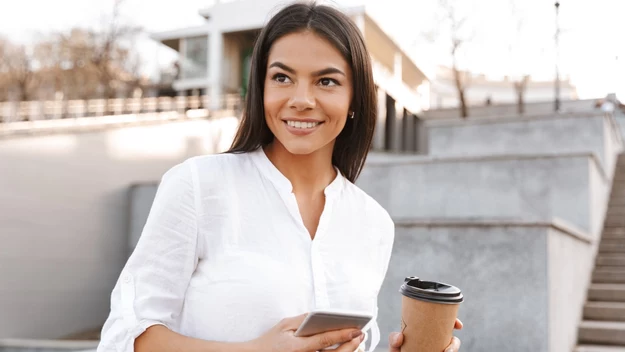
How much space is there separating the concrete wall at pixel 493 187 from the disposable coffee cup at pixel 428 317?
718 centimetres

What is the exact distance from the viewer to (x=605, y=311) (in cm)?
743

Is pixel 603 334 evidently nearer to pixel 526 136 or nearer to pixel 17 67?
pixel 526 136

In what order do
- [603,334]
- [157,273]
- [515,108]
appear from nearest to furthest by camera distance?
1. [157,273]
2. [603,334]
3. [515,108]

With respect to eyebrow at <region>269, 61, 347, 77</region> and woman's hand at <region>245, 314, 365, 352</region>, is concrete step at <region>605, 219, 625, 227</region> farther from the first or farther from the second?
woman's hand at <region>245, 314, 365, 352</region>

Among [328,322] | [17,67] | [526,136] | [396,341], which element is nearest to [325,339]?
[328,322]

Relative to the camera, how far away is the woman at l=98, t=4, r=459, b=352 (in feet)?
4.91

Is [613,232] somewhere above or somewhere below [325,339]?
below

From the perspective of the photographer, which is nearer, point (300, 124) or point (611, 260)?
point (300, 124)

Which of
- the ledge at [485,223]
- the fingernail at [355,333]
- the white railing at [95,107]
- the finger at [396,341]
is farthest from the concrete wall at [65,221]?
the fingernail at [355,333]

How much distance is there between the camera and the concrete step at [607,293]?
7805mm

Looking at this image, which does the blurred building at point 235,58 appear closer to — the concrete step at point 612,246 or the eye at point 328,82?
the concrete step at point 612,246

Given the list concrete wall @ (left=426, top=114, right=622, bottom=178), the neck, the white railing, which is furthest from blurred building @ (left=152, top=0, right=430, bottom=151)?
the neck

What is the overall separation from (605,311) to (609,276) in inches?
44.7

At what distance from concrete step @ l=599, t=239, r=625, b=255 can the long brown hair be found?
8565 millimetres
